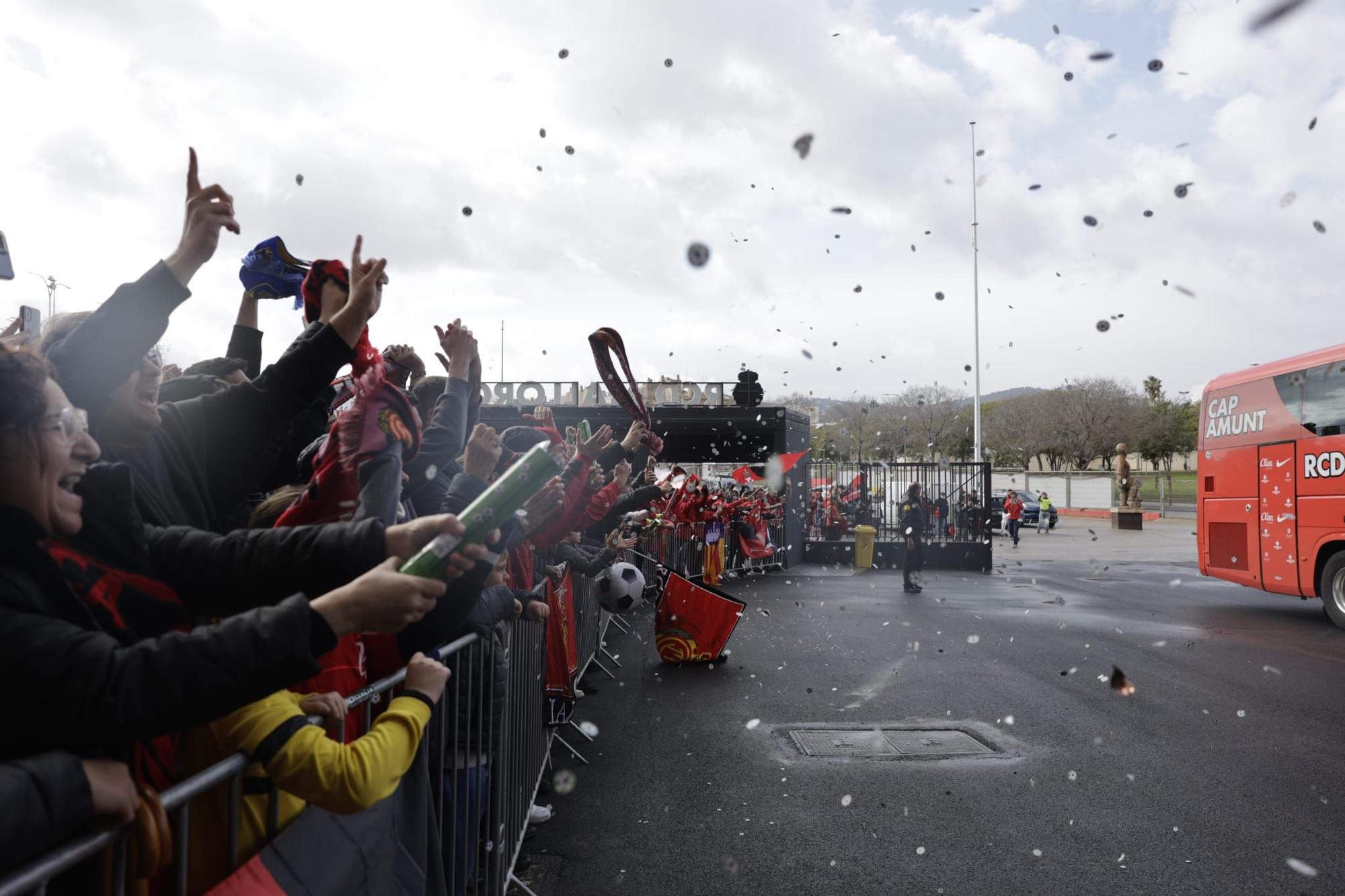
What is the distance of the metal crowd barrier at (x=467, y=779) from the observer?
1.51 meters

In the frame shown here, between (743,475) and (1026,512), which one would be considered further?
(1026,512)

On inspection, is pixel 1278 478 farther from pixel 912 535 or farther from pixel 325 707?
pixel 325 707

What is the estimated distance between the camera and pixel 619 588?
8.62 m

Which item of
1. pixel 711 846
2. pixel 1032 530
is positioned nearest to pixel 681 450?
pixel 1032 530

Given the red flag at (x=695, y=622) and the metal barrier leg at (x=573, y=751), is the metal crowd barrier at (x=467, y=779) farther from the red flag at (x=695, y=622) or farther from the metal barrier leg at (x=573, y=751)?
the red flag at (x=695, y=622)

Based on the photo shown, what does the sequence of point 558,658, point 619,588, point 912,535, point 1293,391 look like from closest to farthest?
point 558,658 < point 619,588 < point 1293,391 < point 912,535

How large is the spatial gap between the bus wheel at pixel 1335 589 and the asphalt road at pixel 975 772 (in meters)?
0.57

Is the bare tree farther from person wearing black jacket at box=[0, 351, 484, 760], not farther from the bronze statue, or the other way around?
person wearing black jacket at box=[0, 351, 484, 760]

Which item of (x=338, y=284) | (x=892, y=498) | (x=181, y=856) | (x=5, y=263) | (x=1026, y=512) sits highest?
(x=5, y=263)

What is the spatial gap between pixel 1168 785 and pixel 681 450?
24.5 metres

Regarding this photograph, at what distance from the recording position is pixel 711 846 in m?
4.45

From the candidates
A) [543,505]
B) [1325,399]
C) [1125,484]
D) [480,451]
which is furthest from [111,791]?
[1125,484]

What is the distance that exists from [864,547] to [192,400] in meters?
19.4

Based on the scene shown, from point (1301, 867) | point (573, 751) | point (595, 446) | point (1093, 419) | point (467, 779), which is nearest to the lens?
point (467, 779)
